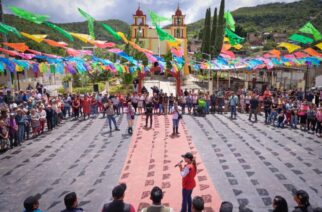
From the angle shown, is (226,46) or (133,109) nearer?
(133,109)

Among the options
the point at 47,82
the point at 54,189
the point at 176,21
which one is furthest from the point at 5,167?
the point at 176,21

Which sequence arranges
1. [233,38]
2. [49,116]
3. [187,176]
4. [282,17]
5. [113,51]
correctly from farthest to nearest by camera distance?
[282,17], [233,38], [113,51], [49,116], [187,176]

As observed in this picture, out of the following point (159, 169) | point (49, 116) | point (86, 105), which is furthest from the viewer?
point (86, 105)

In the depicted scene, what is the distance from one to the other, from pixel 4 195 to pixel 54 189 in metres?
1.31

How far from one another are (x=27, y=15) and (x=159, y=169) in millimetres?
7581

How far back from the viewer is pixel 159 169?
9.26 meters

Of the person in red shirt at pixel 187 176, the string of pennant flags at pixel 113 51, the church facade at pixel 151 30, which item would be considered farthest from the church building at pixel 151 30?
the person in red shirt at pixel 187 176

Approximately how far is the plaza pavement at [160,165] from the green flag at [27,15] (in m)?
5.29

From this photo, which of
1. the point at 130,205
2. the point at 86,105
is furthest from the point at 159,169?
the point at 86,105

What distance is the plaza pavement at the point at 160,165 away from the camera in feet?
24.4

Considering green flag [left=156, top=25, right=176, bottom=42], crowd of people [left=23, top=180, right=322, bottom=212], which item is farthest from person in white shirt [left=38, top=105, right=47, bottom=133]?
crowd of people [left=23, top=180, right=322, bottom=212]

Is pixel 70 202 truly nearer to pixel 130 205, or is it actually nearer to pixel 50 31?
pixel 130 205

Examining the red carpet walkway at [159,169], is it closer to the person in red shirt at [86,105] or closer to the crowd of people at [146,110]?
the crowd of people at [146,110]

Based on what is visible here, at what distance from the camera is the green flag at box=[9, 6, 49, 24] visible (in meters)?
10.1
